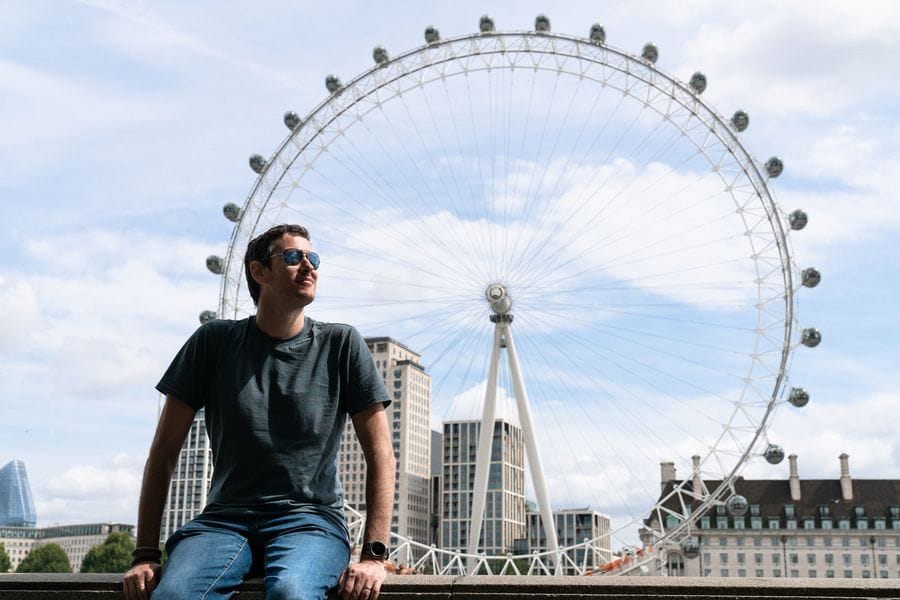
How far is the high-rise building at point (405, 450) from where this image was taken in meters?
106

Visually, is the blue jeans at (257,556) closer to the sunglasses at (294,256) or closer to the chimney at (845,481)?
the sunglasses at (294,256)

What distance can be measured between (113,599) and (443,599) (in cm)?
147

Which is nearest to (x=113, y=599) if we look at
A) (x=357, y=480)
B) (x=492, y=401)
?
(x=492, y=401)

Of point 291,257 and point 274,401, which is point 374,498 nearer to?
point 274,401

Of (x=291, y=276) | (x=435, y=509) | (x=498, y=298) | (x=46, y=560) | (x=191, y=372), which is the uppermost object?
(x=498, y=298)

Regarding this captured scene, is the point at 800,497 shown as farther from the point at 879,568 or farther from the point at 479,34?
the point at 479,34

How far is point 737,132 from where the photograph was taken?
104 ft

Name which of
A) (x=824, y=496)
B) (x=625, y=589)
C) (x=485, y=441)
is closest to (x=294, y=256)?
(x=625, y=589)

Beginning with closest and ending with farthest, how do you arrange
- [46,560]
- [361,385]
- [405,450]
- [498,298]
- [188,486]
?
1. [361,385]
2. [498,298]
3. [46,560]
4. [405,450]
5. [188,486]

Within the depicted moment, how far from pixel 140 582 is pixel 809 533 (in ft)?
293

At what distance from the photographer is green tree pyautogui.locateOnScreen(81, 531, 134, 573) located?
3829 inches

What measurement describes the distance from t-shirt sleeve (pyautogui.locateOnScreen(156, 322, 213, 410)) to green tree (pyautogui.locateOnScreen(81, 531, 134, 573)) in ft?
321

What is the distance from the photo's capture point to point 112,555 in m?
97.9

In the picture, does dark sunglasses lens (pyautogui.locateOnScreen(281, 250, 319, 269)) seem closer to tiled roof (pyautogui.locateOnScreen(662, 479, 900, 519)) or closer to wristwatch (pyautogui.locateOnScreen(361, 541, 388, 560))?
wristwatch (pyautogui.locateOnScreen(361, 541, 388, 560))
